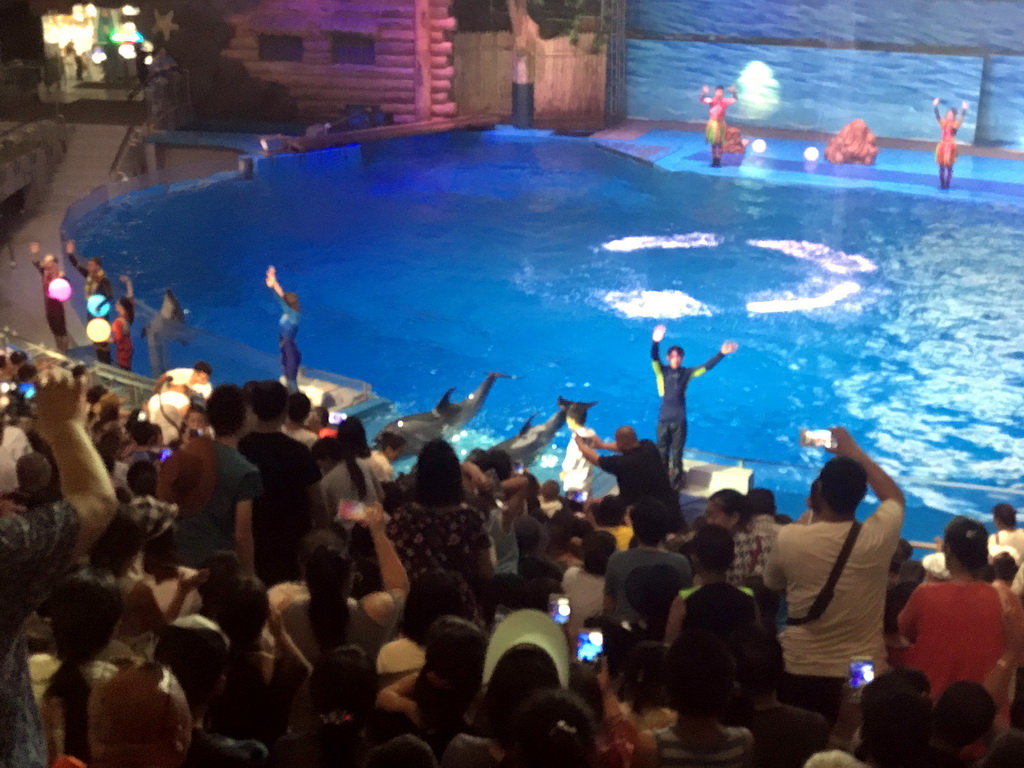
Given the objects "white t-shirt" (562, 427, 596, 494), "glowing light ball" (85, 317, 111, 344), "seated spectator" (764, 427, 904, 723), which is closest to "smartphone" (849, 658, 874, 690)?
"seated spectator" (764, 427, 904, 723)

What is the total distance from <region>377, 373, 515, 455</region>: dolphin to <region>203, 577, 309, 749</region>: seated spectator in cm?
686

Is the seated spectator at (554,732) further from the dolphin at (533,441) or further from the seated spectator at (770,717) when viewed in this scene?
the dolphin at (533,441)

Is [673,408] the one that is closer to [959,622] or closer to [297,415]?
[297,415]

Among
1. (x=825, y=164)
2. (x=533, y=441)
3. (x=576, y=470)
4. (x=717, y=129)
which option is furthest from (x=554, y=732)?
(x=825, y=164)

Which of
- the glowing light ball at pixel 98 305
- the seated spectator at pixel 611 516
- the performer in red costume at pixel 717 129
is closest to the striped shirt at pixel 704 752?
the seated spectator at pixel 611 516

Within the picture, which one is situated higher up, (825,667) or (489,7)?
(489,7)

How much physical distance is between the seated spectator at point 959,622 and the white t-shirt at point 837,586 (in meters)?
0.15

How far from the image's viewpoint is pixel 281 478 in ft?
15.9

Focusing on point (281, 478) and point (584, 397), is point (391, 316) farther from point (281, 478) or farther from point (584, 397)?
point (281, 478)

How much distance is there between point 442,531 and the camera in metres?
4.42

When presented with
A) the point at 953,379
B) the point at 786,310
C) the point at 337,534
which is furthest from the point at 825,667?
the point at 786,310

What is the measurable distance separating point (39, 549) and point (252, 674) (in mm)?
1352

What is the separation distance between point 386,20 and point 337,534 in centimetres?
2698

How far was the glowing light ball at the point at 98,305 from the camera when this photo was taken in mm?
12023
